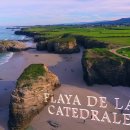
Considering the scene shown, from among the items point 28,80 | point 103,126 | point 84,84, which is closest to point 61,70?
point 84,84

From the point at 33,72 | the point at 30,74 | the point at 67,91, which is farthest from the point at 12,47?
the point at 30,74

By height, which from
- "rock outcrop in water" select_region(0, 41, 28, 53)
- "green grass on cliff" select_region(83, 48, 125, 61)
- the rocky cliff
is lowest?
"rock outcrop in water" select_region(0, 41, 28, 53)

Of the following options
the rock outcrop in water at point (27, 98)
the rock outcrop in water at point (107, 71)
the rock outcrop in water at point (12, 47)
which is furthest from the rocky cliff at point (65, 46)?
the rock outcrop in water at point (27, 98)

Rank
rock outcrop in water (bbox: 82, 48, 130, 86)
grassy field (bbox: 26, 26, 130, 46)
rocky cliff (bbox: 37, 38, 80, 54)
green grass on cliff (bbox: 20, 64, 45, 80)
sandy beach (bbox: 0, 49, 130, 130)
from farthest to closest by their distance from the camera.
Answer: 1. rocky cliff (bbox: 37, 38, 80, 54)
2. grassy field (bbox: 26, 26, 130, 46)
3. rock outcrop in water (bbox: 82, 48, 130, 86)
4. green grass on cliff (bbox: 20, 64, 45, 80)
5. sandy beach (bbox: 0, 49, 130, 130)

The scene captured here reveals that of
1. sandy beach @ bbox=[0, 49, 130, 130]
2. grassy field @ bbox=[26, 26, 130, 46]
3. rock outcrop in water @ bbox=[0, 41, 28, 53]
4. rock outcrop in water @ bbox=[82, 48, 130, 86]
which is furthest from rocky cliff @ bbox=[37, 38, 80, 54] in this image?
rock outcrop in water @ bbox=[82, 48, 130, 86]

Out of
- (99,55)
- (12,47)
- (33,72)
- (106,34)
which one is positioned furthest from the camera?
(12,47)

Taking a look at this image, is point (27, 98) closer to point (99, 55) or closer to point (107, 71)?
point (107, 71)

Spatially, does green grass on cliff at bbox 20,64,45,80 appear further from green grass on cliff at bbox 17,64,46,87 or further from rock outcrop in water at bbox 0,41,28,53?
rock outcrop in water at bbox 0,41,28,53
